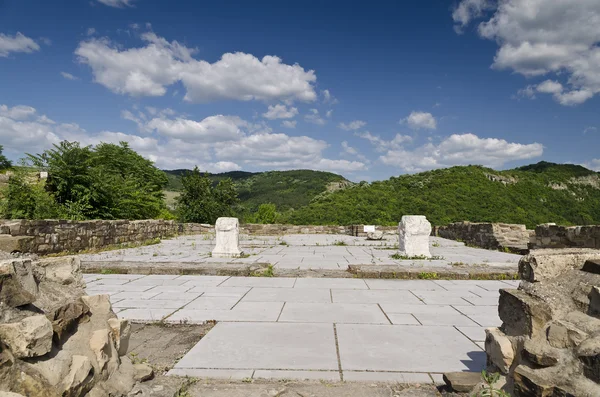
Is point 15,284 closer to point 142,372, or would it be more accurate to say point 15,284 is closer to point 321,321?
point 142,372

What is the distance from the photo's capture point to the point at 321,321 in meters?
3.65

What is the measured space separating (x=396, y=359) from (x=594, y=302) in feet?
4.41

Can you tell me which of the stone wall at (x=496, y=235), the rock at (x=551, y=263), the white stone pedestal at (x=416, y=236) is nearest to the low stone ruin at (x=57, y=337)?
the rock at (x=551, y=263)

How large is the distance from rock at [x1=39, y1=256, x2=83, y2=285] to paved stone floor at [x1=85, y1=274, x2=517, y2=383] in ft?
3.00

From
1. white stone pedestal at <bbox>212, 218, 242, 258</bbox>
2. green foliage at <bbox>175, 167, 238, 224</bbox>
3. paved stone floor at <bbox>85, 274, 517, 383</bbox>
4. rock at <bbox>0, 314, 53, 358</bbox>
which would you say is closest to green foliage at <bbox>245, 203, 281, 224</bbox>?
green foliage at <bbox>175, 167, 238, 224</bbox>

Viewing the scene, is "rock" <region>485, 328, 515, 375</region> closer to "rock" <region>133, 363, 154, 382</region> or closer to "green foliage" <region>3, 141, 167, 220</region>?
"rock" <region>133, 363, 154, 382</region>

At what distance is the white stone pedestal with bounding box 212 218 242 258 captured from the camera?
29.3 feet

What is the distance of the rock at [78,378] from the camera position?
161 centimetres

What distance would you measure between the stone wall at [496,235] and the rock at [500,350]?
9636 mm

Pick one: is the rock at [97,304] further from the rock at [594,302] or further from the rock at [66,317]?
the rock at [594,302]

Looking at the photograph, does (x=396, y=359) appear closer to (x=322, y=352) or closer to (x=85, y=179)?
(x=322, y=352)

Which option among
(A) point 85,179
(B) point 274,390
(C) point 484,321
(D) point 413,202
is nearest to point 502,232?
(C) point 484,321

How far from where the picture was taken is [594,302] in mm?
1852

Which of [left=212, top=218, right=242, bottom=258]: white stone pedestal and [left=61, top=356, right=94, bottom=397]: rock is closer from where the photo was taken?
[left=61, top=356, right=94, bottom=397]: rock
